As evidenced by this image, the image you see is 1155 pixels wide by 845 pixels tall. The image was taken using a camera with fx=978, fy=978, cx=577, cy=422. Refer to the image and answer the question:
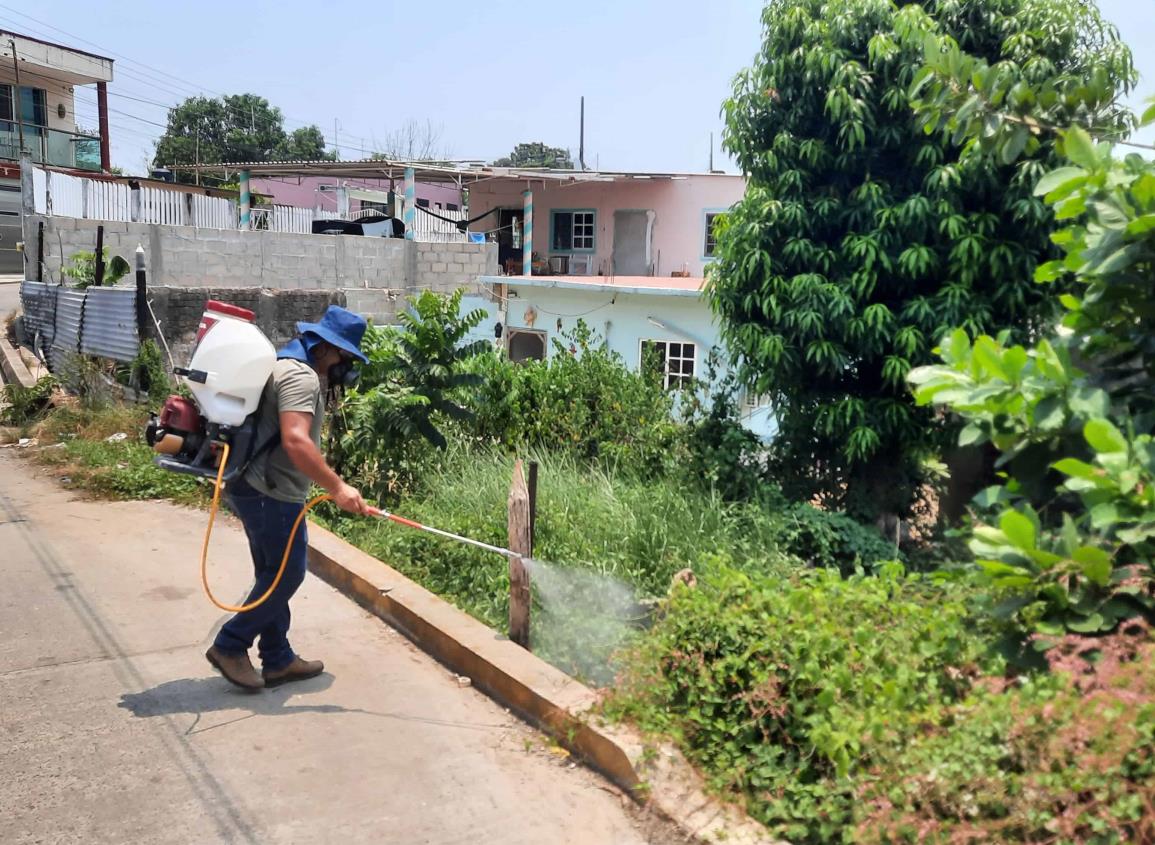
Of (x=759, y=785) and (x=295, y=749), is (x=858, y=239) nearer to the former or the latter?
(x=759, y=785)

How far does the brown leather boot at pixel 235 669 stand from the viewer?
4504 millimetres

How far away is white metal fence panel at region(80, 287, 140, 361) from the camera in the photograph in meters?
10.7

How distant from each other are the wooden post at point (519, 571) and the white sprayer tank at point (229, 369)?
1.33 metres

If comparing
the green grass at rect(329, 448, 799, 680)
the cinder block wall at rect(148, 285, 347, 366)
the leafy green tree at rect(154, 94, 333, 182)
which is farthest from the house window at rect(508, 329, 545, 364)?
the leafy green tree at rect(154, 94, 333, 182)

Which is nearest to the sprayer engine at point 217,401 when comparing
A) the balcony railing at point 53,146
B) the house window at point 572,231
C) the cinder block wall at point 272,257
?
the cinder block wall at point 272,257

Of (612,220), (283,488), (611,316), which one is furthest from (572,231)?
(283,488)

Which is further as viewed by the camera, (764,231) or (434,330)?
(434,330)

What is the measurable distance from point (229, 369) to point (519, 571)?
1692mm

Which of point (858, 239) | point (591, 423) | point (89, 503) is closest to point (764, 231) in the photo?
point (858, 239)

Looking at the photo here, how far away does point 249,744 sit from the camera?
4043 millimetres

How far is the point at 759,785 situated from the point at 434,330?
4737 mm

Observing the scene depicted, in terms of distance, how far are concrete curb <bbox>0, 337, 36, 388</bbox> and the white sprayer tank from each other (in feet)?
30.3

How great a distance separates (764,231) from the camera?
22.2ft

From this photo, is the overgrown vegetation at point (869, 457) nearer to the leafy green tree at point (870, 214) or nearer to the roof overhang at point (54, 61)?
the leafy green tree at point (870, 214)
